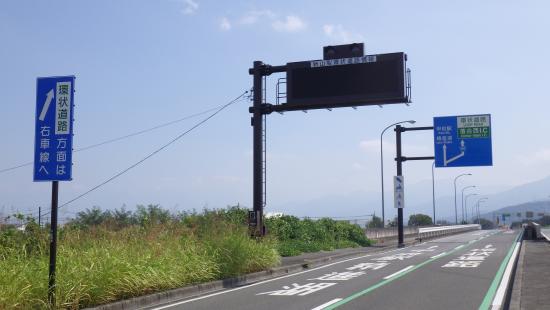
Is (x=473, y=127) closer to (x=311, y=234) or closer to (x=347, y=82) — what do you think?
(x=311, y=234)

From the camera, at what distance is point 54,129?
9.38 meters

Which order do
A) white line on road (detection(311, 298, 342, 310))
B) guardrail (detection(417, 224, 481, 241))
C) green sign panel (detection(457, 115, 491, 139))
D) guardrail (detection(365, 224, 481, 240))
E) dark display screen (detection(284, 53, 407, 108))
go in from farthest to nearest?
guardrail (detection(417, 224, 481, 241)) < guardrail (detection(365, 224, 481, 240)) < green sign panel (detection(457, 115, 491, 139)) < dark display screen (detection(284, 53, 407, 108)) < white line on road (detection(311, 298, 342, 310))

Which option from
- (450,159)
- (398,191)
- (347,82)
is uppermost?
(347,82)

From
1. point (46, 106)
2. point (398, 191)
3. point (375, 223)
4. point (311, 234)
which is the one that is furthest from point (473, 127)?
point (46, 106)

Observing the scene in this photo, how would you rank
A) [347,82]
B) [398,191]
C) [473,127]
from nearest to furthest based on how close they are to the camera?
[347,82] → [473,127] → [398,191]

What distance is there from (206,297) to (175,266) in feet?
3.43

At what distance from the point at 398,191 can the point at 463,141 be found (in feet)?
22.1

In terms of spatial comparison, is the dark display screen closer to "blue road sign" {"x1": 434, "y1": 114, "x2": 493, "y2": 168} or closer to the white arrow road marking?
"blue road sign" {"x1": 434, "y1": 114, "x2": 493, "y2": 168}

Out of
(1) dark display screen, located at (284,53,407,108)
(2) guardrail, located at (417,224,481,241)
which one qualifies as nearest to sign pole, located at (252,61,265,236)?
(1) dark display screen, located at (284,53,407,108)

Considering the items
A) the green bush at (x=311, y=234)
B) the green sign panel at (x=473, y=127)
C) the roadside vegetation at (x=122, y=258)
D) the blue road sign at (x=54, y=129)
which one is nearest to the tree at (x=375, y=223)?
the green bush at (x=311, y=234)

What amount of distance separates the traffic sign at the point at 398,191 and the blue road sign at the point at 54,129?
92.3 feet

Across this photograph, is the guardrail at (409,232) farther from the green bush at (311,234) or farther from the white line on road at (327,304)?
the white line on road at (327,304)

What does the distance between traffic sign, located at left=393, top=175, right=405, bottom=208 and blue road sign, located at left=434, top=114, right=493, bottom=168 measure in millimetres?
5087

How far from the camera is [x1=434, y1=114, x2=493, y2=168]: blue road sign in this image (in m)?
29.4
